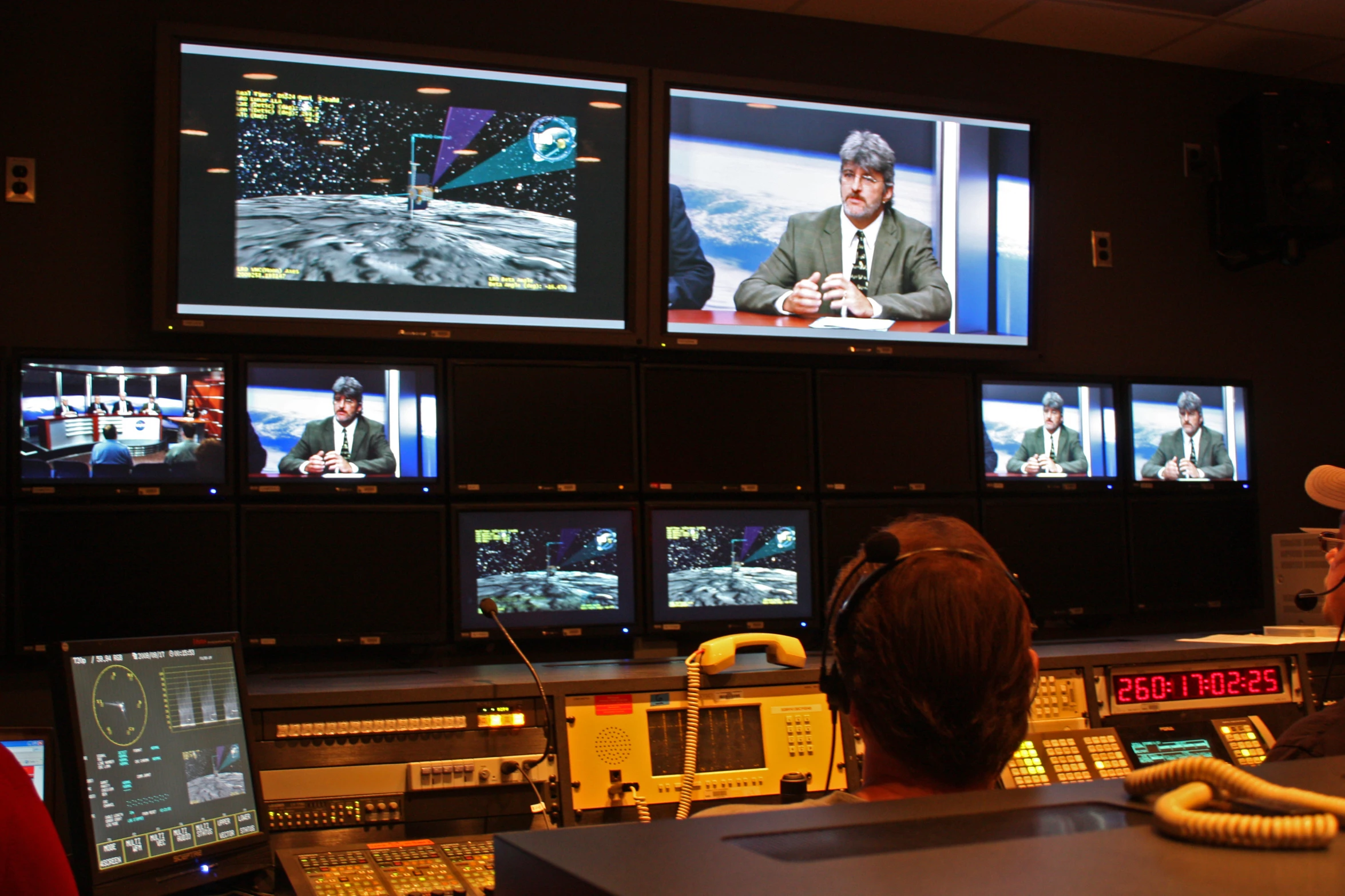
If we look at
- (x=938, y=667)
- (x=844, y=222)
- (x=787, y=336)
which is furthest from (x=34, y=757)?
(x=844, y=222)

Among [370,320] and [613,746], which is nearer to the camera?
[613,746]

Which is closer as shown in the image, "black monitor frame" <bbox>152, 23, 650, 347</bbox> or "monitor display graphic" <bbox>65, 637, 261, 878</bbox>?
"monitor display graphic" <bbox>65, 637, 261, 878</bbox>

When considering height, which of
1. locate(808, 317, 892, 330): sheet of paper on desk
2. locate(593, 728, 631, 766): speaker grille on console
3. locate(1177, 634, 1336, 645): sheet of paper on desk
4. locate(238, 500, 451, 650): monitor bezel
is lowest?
locate(593, 728, 631, 766): speaker grille on console

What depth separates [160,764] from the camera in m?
1.64

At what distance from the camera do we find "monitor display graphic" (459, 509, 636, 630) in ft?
9.20

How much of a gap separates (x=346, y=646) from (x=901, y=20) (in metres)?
2.47

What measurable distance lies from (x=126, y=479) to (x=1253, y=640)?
2773mm

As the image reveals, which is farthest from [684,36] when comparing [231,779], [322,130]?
[231,779]

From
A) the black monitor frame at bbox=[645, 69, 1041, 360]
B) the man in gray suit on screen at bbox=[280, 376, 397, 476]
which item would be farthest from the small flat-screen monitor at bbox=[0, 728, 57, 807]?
the black monitor frame at bbox=[645, 69, 1041, 360]

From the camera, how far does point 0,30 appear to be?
2.72 metres

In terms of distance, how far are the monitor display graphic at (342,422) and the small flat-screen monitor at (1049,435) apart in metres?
1.63

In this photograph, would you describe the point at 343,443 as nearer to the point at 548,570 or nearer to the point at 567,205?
the point at 548,570

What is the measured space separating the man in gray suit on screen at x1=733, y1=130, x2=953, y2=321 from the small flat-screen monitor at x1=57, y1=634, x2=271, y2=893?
1793 millimetres

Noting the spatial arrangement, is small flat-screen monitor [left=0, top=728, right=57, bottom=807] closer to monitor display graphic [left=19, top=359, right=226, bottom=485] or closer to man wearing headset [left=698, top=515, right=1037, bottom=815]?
monitor display graphic [left=19, top=359, right=226, bottom=485]
